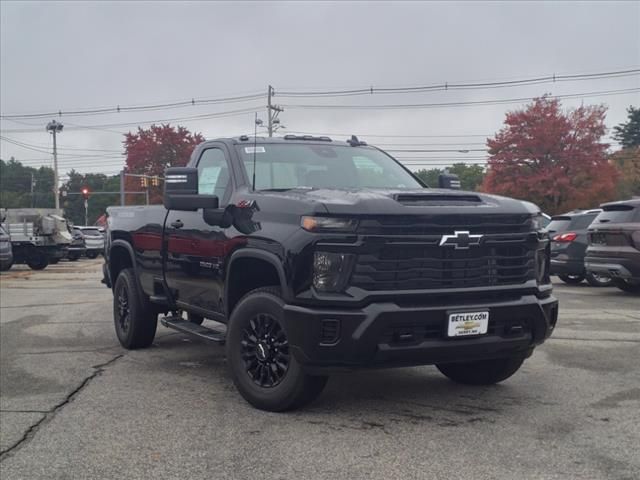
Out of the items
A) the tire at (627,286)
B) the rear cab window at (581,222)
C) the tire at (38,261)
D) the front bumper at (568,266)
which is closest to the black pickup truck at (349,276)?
the tire at (627,286)

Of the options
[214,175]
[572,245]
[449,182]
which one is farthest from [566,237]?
[214,175]

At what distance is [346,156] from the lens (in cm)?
650

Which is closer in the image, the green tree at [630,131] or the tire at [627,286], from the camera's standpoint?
the tire at [627,286]

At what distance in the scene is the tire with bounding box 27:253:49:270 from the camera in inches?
966

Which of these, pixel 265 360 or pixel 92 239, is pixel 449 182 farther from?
pixel 92 239

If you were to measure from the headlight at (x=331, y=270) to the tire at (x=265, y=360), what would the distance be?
1.21 ft

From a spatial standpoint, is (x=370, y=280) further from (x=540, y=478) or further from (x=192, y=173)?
(x=192, y=173)

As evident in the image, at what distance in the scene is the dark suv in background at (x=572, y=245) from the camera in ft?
46.5

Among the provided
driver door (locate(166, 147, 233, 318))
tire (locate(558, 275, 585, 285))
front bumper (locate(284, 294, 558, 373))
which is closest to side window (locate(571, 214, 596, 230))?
tire (locate(558, 275, 585, 285))

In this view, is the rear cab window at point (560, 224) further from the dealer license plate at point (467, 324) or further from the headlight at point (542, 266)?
the dealer license plate at point (467, 324)

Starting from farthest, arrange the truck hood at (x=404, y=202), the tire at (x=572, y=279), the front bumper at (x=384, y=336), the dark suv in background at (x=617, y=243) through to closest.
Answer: the tire at (x=572, y=279)
the dark suv in background at (x=617, y=243)
the truck hood at (x=404, y=202)
the front bumper at (x=384, y=336)

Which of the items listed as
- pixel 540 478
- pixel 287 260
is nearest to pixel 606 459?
pixel 540 478

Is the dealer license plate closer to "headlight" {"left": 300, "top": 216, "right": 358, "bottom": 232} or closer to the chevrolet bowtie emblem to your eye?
the chevrolet bowtie emblem

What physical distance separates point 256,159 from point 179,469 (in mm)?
2818
